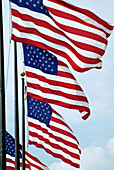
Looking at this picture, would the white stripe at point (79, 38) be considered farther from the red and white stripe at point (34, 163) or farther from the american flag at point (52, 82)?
the red and white stripe at point (34, 163)

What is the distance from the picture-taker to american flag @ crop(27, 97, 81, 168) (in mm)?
20938

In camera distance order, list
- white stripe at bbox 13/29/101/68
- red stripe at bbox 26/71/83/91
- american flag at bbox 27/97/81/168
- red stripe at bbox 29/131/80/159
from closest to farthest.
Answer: white stripe at bbox 13/29/101/68
red stripe at bbox 26/71/83/91
american flag at bbox 27/97/81/168
red stripe at bbox 29/131/80/159

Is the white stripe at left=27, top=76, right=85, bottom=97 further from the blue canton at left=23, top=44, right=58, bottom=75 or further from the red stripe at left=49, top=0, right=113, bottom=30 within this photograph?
the red stripe at left=49, top=0, right=113, bottom=30

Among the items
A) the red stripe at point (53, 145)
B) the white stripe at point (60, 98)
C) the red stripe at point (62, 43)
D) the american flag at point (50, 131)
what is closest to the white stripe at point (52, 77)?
the white stripe at point (60, 98)

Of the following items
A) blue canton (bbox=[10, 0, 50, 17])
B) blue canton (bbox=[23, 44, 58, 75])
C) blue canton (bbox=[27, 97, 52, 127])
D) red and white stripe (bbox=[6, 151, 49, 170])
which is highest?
blue canton (bbox=[10, 0, 50, 17])

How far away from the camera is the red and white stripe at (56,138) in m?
21.0

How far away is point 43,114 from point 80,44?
7.33 m

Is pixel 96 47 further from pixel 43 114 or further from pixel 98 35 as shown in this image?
pixel 43 114

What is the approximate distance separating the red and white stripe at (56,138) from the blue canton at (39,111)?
0.70 ft

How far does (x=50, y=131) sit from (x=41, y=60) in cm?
533

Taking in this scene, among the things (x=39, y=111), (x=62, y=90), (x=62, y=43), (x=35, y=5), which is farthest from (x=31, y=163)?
(x=35, y=5)

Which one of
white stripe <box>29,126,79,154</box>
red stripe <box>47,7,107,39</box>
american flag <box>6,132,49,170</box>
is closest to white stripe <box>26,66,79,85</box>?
red stripe <box>47,7,107,39</box>

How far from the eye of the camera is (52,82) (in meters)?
16.2

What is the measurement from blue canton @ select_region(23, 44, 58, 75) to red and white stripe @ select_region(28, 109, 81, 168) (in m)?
4.22
